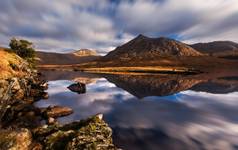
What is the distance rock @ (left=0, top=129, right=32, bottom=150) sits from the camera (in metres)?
17.4

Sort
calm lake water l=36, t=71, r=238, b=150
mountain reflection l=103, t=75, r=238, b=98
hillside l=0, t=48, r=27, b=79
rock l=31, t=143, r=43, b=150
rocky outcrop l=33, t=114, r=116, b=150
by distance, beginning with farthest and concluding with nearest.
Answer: mountain reflection l=103, t=75, r=238, b=98 → hillside l=0, t=48, r=27, b=79 → calm lake water l=36, t=71, r=238, b=150 → rock l=31, t=143, r=43, b=150 → rocky outcrop l=33, t=114, r=116, b=150

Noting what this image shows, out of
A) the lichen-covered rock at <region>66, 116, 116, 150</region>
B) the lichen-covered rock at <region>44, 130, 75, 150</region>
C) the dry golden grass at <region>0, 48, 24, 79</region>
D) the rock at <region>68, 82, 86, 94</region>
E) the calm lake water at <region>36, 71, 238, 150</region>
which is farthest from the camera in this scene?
the rock at <region>68, 82, 86, 94</region>

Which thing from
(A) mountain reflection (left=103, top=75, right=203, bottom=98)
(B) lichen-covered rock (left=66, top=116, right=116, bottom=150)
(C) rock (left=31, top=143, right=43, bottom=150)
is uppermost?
(B) lichen-covered rock (left=66, top=116, right=116, bottom=150)

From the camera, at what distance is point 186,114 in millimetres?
42844

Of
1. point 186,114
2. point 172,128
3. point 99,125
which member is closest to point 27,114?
point 99,125

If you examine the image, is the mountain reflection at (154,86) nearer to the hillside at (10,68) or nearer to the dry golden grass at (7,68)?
the hillside at (10,68)

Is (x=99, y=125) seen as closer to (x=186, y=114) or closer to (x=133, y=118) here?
(x=133, y=118)

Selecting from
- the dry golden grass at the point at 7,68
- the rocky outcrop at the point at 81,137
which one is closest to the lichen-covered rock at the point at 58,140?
the rocky outcrop at the point at 81,137

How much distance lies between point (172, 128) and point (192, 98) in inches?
1113

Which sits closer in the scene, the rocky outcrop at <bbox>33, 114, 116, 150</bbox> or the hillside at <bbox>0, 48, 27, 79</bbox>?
the rocky outcrop at <bbox>33, 114, 116, 150</bbox>

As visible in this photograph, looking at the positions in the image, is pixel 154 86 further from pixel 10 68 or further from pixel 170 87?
pixel 10 68

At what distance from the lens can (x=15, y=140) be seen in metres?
18.2

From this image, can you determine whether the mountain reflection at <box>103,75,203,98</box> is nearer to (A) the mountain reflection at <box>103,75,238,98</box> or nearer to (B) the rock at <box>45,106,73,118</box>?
(A) the mountain reflection at <box>103,75,238,98</box>

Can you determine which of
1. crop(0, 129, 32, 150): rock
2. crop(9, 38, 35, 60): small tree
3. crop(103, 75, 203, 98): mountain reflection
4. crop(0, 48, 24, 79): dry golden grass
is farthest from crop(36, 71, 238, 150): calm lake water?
crop(9, 38, 35, 60): small tree
